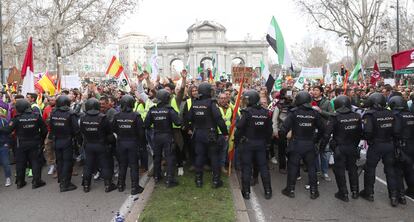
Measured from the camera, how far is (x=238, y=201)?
6262mm

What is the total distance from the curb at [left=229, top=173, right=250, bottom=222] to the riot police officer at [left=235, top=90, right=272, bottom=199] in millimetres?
201

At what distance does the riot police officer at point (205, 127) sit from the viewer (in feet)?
22.8

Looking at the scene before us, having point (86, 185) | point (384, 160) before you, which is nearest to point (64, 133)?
point (86, 185)

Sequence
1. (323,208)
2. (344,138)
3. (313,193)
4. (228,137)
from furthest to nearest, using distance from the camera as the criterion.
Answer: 1. (228,137)
2. (313,193)
3. (344,138)
4. (323,208)

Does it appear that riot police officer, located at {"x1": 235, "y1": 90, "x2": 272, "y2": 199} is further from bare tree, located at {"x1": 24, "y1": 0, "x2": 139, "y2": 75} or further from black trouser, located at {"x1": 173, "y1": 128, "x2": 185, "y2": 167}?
bare tree, located at {"x1": 24, "y1": 0, "x2": 139, "y2": 75}

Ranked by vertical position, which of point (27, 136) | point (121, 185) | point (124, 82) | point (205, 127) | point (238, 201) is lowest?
point (238, 201)

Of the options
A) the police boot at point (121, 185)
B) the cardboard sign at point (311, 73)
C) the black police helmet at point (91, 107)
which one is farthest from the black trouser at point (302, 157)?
the cardboard sign at point (311, 73)

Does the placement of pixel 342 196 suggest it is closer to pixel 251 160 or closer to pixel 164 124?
pixel 251 160

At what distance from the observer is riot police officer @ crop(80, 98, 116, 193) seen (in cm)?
689

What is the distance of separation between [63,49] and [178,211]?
34595mm

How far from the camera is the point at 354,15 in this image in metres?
28.7

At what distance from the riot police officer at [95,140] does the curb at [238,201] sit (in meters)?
2.39

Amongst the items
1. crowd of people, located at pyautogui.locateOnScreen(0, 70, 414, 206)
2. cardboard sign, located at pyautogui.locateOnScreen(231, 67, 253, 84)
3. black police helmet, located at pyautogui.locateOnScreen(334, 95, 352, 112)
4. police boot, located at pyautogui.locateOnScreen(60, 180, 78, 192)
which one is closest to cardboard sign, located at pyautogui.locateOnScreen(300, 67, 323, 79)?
cardboard sign, located at pyautogui.locateOnScreen(231, 67, 253, 84)

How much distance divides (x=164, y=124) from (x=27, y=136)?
2773 millimetres
